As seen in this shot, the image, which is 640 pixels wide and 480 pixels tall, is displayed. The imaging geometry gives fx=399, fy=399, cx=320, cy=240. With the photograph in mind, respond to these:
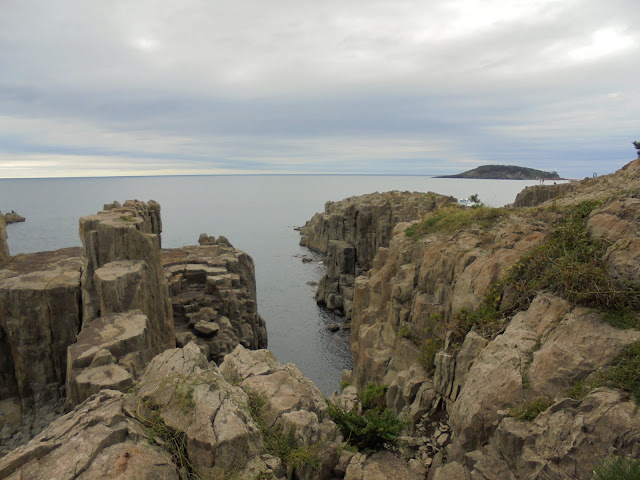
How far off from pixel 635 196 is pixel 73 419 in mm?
20749

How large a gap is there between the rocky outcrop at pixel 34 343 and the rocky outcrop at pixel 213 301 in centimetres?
800

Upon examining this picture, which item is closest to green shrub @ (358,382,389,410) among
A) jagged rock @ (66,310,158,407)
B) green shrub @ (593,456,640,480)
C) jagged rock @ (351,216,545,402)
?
jagged rock @ (351,216,545,402)

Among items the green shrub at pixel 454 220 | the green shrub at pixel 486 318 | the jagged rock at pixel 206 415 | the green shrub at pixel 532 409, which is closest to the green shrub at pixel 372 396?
the green shrub at pixel 486 318

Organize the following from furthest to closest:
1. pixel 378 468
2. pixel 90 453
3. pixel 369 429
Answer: pixel 369 429, pixel 378 468, pixel 90 453

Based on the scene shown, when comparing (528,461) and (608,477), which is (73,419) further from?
(608,477)

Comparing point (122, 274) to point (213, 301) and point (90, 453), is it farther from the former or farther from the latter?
point (213, 301)

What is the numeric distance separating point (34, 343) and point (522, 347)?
26.7m

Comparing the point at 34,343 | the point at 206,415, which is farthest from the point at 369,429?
the point at 34,343

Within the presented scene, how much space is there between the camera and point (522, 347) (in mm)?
12938

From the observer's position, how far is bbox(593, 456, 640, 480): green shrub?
754 centimetres

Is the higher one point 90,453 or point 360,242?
point 90,453

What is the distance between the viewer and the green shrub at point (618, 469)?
7539 millimetres

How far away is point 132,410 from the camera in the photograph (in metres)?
10.3

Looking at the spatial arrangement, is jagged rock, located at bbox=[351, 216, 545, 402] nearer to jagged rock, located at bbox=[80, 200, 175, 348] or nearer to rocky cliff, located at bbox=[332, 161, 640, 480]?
rocky cliff, located at bbox=[332, 161, 640, 480]
